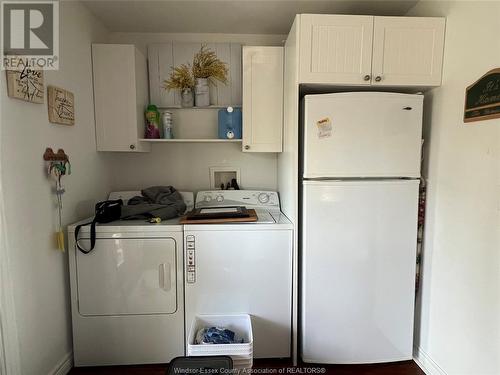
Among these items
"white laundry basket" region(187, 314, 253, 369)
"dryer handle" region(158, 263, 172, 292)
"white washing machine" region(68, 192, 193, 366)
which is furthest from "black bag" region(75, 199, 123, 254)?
"white laundry basket" region(187, 314, 253, 369)

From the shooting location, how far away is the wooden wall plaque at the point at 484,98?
1312mm

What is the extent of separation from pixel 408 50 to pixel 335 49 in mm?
430

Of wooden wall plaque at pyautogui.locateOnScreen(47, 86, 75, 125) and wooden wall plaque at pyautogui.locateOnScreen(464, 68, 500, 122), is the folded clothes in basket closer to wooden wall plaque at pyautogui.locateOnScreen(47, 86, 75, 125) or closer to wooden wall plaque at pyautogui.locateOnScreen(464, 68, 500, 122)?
wooden wall plaque at pyautogui.locateOnScreen(47, 86, 75, 125)

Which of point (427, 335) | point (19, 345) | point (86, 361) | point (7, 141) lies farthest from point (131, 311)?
point (427, 335)

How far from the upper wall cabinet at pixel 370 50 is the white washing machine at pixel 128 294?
1281 millimetres

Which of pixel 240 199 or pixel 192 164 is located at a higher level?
pixel 192 164

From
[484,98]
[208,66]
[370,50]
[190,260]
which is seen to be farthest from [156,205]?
[484,98]

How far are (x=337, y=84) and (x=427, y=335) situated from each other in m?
1.65

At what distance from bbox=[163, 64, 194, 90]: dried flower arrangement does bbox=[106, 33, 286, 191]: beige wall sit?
0.23m

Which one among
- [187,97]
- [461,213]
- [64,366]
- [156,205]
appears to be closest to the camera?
[461,213]

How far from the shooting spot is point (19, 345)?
55.2 inches

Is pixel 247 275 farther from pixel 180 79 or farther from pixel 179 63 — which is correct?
pixel 179 63

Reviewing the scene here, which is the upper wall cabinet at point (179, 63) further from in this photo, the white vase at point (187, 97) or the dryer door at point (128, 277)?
the dryer door at point (128, 277)

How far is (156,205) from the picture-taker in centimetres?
196
